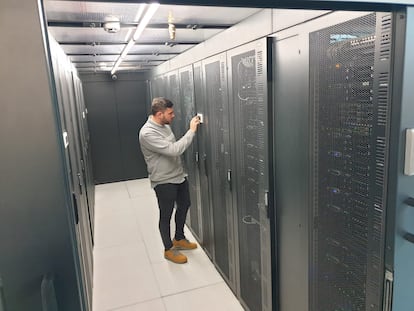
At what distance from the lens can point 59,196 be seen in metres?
0.72

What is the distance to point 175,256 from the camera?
331cm

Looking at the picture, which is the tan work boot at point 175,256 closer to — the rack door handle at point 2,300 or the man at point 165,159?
the man at point 165,159

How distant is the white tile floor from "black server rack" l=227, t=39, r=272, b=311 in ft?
1.39

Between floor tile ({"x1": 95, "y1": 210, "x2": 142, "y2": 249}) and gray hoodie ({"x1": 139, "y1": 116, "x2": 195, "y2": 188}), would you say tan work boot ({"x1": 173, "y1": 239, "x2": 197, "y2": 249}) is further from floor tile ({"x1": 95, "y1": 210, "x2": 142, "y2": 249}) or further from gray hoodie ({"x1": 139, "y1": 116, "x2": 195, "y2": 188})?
gray hoodie ({"x1": 139, "y1": 116, "x2": 195, "y2": 188})

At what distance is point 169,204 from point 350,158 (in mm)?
2213

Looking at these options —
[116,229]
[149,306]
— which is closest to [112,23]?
[149,306]

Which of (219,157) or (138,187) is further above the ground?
(219,157)

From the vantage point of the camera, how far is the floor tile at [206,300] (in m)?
2.60

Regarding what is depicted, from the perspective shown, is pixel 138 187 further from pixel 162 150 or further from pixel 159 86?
pixel 162 150

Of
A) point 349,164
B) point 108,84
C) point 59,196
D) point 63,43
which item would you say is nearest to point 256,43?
point 349,164

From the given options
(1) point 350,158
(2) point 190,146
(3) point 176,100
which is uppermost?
(3) point 176,100

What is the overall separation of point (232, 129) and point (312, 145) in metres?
0.92

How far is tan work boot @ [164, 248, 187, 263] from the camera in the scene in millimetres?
3287

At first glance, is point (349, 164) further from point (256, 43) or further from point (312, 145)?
point (256, 43)
